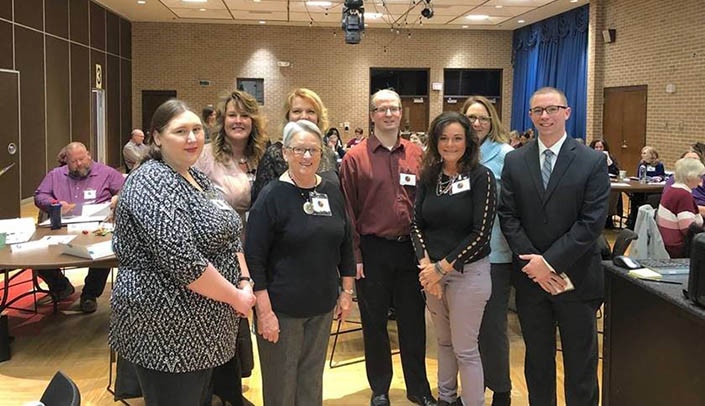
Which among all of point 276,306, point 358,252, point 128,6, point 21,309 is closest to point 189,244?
point 276,306

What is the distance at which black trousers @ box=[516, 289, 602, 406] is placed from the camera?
2.59 meters

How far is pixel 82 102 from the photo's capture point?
504 inches

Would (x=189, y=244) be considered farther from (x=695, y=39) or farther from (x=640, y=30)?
(x=640, y=30)

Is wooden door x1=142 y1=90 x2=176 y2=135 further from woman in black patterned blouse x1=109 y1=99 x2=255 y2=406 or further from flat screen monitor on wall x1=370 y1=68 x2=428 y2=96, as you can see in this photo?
woman in black patterned blouse x1=109 y1=99 x2=255 y2=406

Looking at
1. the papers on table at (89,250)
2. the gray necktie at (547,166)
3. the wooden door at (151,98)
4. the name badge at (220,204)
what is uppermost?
the wooden door at (151,98)

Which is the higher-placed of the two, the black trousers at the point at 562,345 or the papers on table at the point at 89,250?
the papers on table at the point at 89,250

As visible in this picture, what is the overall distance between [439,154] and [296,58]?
14590 millimetres

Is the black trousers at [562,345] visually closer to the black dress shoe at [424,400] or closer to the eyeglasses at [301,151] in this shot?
the black dress shoe at [424,400]

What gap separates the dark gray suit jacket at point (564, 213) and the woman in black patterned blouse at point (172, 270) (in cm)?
129

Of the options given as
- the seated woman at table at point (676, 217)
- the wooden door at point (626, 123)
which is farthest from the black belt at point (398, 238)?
the wooden door at point (626, 123)

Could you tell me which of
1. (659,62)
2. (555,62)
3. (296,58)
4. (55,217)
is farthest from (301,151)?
(296,58)

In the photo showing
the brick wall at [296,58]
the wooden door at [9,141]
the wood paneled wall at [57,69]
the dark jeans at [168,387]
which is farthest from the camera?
the brick wall at [296,58]

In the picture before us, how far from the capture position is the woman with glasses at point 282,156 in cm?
265

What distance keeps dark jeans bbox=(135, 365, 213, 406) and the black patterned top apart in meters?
0.04
